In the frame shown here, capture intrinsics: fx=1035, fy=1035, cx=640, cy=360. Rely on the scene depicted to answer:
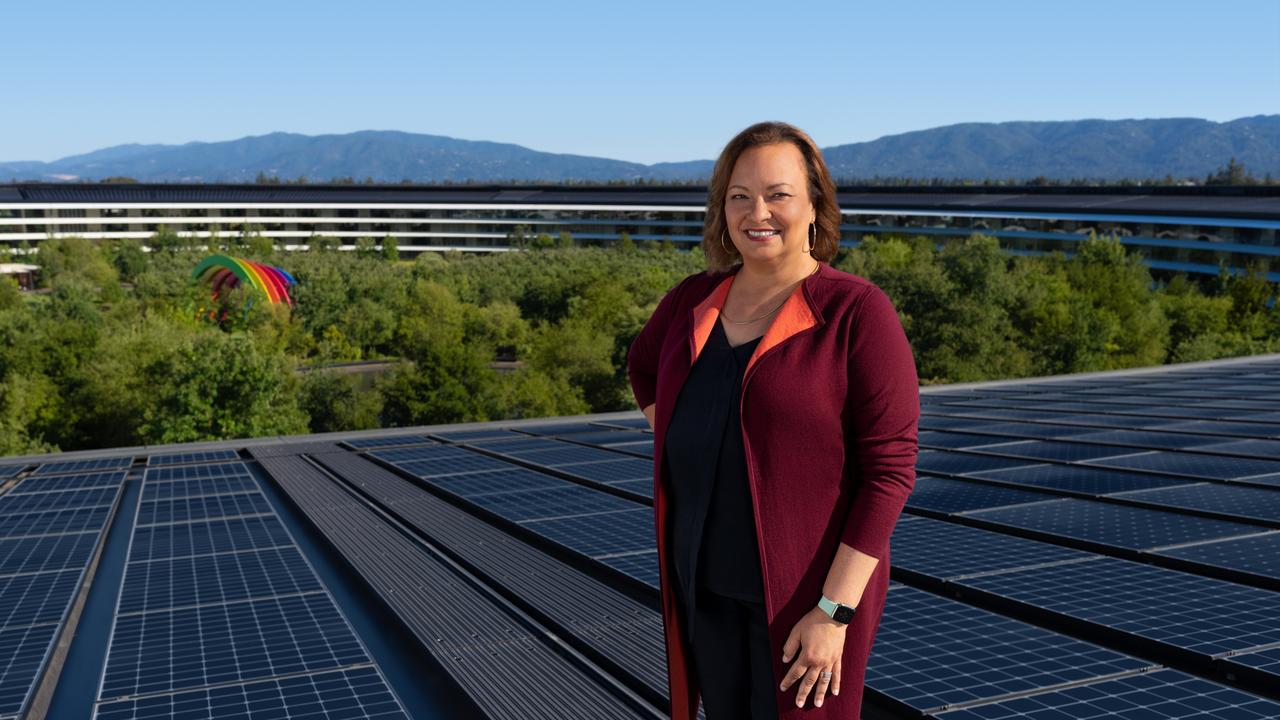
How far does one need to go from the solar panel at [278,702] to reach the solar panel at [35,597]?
6.26ft

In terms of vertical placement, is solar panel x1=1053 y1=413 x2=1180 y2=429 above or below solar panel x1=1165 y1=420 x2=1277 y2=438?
below

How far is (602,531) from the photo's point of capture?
8.91 metres

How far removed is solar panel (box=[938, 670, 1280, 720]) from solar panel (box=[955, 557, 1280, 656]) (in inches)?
20.6

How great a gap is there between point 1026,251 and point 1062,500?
10875 centimetres

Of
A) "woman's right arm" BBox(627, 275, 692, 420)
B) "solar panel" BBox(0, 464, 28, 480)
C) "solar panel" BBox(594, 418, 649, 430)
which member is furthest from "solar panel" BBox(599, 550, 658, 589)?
"solar panel" BBox(0, 464, 28, 480)

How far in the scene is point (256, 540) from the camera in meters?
9.18

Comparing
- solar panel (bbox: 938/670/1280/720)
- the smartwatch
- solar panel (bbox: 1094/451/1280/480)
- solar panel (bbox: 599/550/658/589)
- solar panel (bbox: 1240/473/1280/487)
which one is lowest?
solar panel (bbox: 1094/451/1280/480)

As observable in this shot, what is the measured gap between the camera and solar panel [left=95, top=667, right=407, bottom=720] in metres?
5.20

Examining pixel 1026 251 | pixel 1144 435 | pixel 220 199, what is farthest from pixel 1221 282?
pixel 220 199

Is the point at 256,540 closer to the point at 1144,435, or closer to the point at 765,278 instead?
the point at 765,278

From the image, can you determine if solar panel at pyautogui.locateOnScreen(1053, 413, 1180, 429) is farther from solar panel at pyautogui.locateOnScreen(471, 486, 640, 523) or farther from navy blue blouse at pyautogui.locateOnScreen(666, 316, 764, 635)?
navy blue blouse at pyautogui.locateOnScreen(666, 316, 764, 635)

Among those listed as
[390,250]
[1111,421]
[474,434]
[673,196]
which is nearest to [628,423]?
[474,434]

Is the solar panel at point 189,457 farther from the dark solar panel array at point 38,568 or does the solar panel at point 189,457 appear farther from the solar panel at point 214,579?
the solar panel at point 214,579

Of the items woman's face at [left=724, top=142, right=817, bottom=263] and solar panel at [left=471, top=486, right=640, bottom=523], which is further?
solar panel at [left=471, top=486, right=640, bottom=523]
